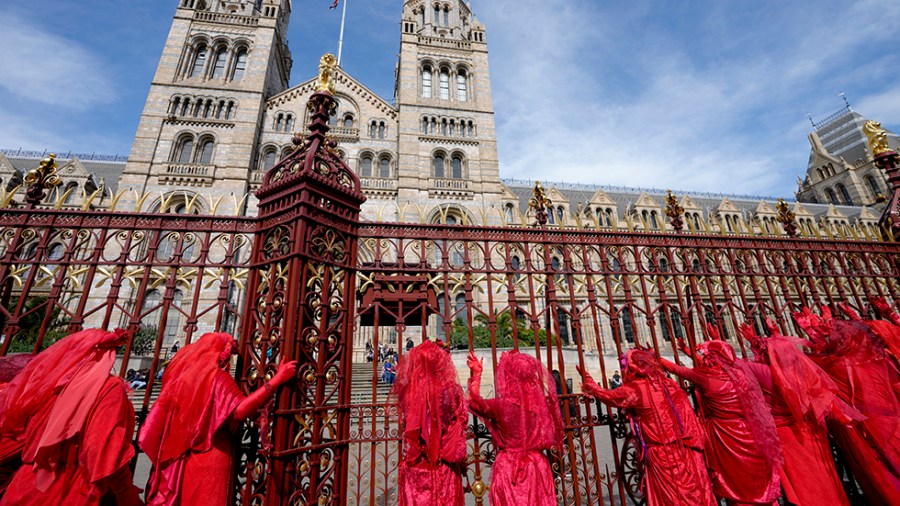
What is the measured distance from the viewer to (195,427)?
2.23 m

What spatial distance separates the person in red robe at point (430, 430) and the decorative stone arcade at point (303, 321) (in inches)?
21.1

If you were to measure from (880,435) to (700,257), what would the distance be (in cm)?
225

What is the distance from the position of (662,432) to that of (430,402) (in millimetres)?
2081

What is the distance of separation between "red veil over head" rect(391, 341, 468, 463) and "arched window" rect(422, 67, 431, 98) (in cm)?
2211

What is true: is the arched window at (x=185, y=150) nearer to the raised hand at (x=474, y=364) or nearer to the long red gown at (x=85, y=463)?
the long red gown at (x=85, y=463)

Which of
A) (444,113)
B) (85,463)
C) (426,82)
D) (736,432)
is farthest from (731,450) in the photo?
(426,82)

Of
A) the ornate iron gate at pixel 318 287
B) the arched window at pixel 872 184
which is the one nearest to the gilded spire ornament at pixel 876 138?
the ornate iron gate at pixel 318 287

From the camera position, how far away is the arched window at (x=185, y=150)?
741 inches

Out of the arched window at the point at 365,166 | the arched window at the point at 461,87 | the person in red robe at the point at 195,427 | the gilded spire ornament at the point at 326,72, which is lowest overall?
the person in red robe at the point at 195,427

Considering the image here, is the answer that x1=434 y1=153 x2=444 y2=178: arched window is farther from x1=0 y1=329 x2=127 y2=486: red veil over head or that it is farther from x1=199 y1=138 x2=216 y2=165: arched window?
x1=0 y1=329 x2=127 y2=486: red veil over head

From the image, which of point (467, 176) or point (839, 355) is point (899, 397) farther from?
point (467, 176)

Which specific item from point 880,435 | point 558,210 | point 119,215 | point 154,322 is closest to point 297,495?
point 119,215

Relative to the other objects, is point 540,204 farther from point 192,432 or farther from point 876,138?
point 876,138

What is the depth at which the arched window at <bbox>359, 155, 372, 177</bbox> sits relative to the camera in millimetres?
20692
